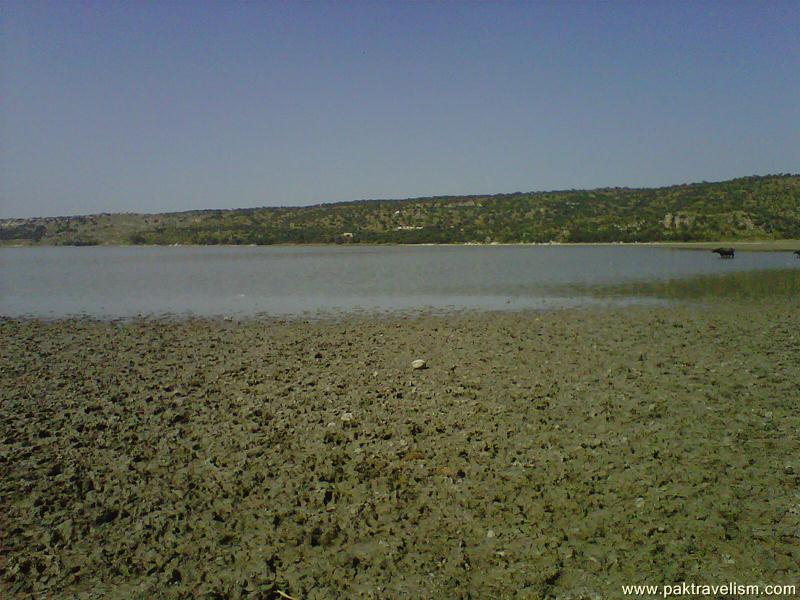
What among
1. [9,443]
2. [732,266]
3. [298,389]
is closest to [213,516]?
[9,443]

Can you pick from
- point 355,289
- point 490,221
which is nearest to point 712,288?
point 355,289

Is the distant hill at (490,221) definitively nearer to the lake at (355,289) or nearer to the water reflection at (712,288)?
the lake at (355,289)

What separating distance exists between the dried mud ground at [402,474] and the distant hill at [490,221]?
81498mm

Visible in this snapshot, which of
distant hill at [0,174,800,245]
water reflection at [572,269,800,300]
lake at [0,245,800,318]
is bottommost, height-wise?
water reflection at [572,269,800,300]

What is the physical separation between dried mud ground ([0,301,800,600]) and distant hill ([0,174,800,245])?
8150 centimetres

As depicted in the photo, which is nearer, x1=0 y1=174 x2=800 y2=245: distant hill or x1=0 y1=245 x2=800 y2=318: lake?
x1=0 y1=245 x2=800 y2=318: lake

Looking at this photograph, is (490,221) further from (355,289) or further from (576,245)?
(355,289)

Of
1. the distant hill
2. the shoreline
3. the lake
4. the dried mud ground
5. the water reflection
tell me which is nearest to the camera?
the dried mud ground

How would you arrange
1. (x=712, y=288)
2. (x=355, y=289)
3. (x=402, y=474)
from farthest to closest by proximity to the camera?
(x=355, y=289), (x=712, y=288), (x=402, y=474)

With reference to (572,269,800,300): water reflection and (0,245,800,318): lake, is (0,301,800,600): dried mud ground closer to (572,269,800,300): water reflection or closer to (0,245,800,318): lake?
(0,245,800,318): lake

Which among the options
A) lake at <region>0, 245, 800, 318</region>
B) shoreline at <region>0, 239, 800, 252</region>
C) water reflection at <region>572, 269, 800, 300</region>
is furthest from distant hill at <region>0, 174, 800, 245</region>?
water reflection at <region>572, 269, 800, 300</region>

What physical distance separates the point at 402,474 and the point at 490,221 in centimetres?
10942

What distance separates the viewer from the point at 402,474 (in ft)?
21.0

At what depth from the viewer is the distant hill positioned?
89.5 metres
